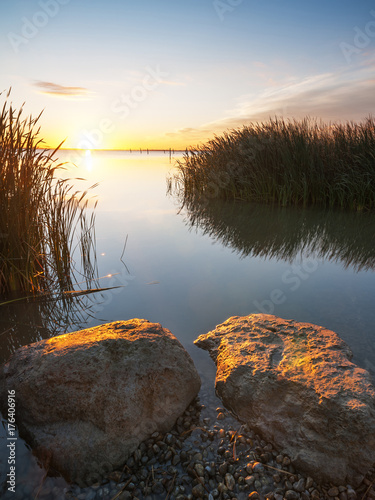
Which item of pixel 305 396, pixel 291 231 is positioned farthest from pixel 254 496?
pixel 291 231

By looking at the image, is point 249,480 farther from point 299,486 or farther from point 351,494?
point 351,494

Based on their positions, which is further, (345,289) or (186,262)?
(186,262)

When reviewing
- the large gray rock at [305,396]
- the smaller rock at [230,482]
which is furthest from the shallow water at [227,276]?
the smaller rock at [230,482]

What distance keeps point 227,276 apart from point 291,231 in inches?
132

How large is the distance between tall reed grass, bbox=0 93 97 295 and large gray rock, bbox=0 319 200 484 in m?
1.64

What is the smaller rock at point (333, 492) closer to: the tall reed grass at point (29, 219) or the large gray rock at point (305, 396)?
the large gray rock at point (305, 396)

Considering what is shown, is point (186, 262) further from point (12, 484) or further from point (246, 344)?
point (12, 484)

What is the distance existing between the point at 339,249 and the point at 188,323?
4082 millimetres

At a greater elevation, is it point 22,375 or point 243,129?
point 243,129

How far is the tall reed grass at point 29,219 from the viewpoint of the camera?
3.48 metres

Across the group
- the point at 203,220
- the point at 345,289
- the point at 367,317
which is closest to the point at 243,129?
the point at 203,220

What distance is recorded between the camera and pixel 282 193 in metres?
10.2

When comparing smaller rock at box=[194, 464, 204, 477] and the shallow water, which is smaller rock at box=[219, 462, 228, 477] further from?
the shallow water

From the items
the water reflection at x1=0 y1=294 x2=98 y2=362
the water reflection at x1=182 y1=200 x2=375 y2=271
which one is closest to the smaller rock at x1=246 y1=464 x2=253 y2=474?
the water reflection at x1=0 y1=294 x2=98 y2=362
